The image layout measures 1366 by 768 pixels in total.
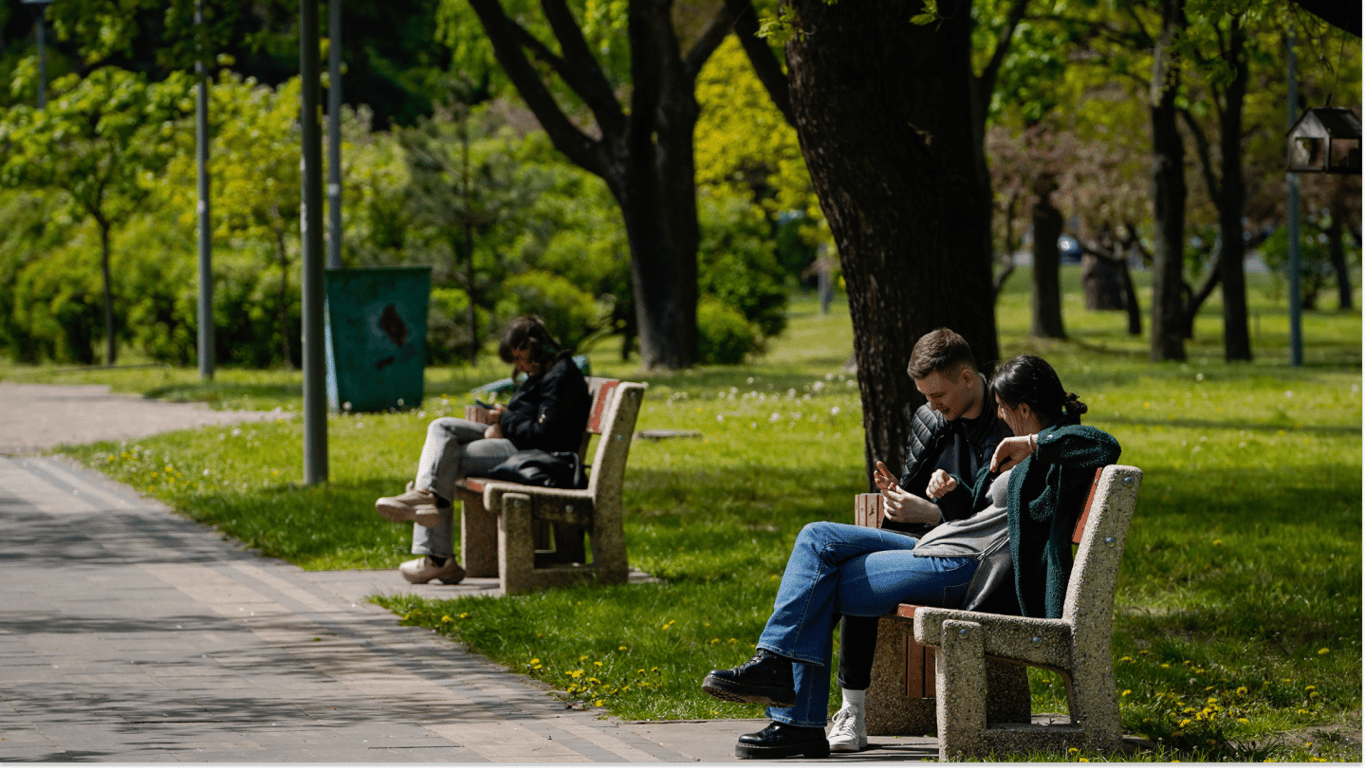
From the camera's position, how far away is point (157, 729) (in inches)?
212

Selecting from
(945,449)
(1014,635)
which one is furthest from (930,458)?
(1014,635)

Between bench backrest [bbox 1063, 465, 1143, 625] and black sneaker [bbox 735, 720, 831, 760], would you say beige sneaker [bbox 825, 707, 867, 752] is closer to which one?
black sneaker [bbox 735, 720, 831, 760]

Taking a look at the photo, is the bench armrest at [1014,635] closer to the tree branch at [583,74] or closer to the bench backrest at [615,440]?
the bench backrest at [615,440]

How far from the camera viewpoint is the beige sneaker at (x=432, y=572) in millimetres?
8367

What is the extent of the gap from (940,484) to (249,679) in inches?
105

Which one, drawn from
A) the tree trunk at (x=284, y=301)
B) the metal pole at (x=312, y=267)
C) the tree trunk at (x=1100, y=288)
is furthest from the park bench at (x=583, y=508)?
the tree trunk at (x=1100, y=288)

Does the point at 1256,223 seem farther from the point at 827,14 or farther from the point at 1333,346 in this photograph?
the point at 827,14

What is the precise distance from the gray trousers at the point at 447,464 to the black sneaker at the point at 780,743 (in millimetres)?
3419

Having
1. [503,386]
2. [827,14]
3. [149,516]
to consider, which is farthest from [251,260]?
[827,14]

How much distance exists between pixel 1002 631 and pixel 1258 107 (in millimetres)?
29441

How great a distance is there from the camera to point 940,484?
528 cm

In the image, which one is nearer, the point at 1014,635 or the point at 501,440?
the point at 1014,635

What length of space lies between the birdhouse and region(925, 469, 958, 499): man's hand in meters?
3.73

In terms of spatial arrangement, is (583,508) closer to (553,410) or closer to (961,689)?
(553,410)
